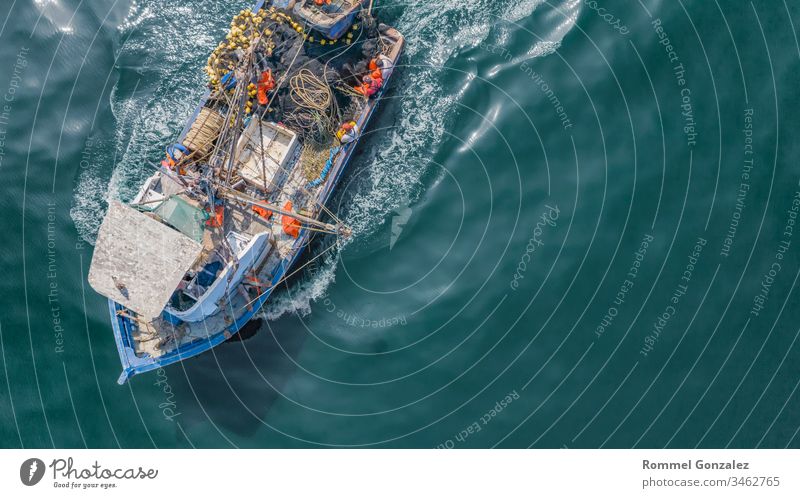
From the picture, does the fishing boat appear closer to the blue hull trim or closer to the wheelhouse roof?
the blue hull trim

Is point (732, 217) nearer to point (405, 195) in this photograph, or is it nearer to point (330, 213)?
point (405, 195)

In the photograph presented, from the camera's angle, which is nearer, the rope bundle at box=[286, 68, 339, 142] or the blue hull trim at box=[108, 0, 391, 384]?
the blue hull trim at box=[108, 0, 391, 384]

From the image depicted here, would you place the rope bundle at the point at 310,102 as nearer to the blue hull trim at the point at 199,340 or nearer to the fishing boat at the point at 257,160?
the fishing boat at the point at 257,160

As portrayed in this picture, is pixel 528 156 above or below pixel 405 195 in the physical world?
above

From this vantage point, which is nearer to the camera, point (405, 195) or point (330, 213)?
point (330, 213)

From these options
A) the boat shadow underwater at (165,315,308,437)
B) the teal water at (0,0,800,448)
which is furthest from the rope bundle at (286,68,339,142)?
the boat shadow underwater at (165,315,308,437)

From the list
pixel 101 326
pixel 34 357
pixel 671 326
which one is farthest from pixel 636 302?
pixel 34 357

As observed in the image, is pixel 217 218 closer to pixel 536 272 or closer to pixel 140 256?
pixel 140 256
